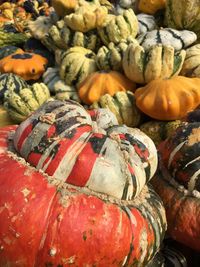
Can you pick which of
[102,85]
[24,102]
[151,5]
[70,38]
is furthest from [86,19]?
[24,102]

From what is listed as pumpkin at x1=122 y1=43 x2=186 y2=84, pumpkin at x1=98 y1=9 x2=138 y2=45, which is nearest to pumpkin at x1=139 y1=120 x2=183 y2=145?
pumpkin at x1=122 y1=43 x2=186 y2=84

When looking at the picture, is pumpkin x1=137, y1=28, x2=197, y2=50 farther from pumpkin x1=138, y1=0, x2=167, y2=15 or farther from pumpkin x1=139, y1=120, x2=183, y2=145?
pumpkin x1=139, y1=120, x2=183, y2=145

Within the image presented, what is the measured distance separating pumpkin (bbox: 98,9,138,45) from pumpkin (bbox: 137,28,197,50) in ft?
0.45

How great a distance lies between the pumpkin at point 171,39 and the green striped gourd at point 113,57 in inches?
3.9

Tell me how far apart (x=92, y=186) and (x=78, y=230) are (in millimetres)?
133

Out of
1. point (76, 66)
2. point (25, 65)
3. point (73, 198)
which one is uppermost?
point (73, 198)

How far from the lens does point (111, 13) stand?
3088 millimetres

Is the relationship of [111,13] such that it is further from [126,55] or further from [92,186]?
[92,186]

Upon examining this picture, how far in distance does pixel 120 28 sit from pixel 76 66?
39cm

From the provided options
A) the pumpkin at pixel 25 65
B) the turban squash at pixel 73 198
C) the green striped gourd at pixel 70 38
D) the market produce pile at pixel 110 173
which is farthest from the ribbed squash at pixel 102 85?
the turban squash at pixel 73 198

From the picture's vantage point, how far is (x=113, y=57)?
8.11 feet

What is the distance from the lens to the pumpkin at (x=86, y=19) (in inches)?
108

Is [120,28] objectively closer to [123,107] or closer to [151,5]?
[151,5]

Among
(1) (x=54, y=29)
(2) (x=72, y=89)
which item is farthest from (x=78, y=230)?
(1) (x=54, y=29)
